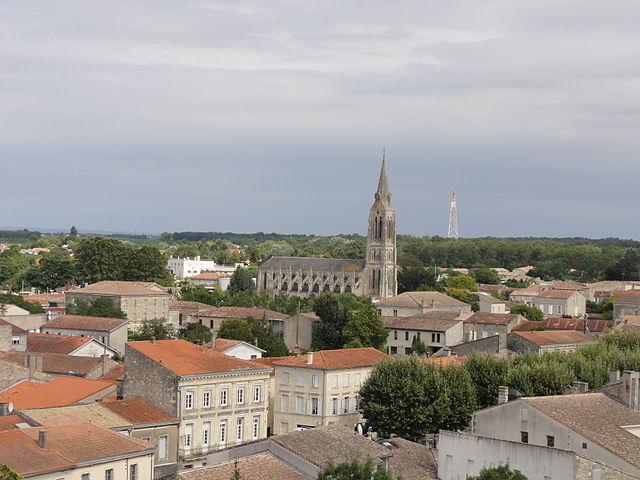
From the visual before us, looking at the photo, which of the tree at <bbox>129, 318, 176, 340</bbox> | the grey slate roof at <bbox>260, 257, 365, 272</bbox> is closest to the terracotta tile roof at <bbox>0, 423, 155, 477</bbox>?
the tree at <bbox>129, 318, 176, 340</bbox>

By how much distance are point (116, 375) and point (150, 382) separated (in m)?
8.44

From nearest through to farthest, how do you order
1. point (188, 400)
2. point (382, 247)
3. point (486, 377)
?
point (188, 400) → point (486, 377) → point (382, 247)

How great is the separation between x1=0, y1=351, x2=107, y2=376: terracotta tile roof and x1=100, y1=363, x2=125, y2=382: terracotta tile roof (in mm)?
1124

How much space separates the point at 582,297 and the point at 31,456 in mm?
110289

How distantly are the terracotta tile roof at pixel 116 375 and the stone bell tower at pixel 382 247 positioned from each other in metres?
99.4

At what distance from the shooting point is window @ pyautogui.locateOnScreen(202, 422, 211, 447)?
55062 mm

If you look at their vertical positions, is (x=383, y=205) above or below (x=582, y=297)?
above

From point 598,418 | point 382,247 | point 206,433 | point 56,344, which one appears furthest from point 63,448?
point 382,247

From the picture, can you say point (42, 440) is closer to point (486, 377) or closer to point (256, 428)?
point (256, 428)

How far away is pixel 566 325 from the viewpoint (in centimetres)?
10300

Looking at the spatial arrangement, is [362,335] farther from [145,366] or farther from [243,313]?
[145,366]

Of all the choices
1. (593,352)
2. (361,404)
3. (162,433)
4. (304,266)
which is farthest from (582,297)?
(162,433)

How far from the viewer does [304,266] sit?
182 metres

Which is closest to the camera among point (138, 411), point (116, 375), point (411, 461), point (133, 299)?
point (411, 461)
